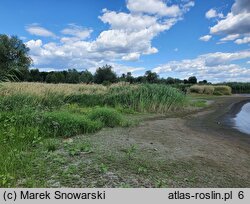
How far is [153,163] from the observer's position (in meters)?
5.33

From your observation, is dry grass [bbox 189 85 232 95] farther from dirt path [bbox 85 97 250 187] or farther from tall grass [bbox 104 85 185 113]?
dirt path [bbox 85 97 250 187]

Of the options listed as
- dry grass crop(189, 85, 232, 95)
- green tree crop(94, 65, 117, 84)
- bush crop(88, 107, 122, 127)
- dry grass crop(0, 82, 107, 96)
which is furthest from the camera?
dry grass crop(189, 85, 232, 95)

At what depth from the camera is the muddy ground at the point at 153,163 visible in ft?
14.6

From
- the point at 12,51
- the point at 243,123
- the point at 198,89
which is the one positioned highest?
the point at 12,51

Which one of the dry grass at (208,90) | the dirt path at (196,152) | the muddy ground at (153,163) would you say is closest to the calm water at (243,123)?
the dirt path at (196,152)


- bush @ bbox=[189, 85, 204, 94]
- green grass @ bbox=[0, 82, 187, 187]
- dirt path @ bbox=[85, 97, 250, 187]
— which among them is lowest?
dirt path @ bbox=[85, 97, 250, 187]

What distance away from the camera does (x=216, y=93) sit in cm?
4816

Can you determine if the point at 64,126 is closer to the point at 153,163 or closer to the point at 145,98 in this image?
the point at 153,163

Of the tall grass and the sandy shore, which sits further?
the tall grass

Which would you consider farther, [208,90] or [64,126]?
[208,90]

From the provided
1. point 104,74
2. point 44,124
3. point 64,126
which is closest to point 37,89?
point 44,124

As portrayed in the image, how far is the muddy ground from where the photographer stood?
4438mm

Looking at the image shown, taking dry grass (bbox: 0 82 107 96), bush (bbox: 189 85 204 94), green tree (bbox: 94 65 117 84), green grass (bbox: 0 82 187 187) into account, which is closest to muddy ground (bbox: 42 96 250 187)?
green grass (bbox: 0 82 187 187)

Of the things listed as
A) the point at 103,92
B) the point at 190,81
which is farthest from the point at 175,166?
the point at 190,81
